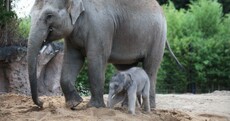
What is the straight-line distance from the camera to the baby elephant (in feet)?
23.5

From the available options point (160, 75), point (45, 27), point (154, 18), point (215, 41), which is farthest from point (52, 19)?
point (215, 41)

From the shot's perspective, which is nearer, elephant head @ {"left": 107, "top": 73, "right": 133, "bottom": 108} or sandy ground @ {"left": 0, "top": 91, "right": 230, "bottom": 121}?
sandy ground @ {"left": 0, "top": 91, "right": 230, "bottom": 121}

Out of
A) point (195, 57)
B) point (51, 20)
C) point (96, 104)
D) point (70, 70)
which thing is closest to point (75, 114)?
point (96, 104)

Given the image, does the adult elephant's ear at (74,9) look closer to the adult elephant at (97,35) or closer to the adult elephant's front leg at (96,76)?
the adult elephant at (97,35)

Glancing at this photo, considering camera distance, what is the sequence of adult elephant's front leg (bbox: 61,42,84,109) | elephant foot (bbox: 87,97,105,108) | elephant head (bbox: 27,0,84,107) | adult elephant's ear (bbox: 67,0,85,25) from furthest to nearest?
adult elephant's front leg (bbox: 61,42,84,109), elephant foot (bbox: 87,97,105,108), adult elephant's ear (bbox: 67,0,85,25), elephant head (bbox: 27,0,84,107)

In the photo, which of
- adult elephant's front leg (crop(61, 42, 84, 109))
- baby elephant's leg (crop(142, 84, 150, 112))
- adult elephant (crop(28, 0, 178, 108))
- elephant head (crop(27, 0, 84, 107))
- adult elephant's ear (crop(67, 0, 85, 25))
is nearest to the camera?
elephant head (crop(27, 0, 84, 107))

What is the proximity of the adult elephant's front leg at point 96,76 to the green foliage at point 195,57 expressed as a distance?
1427 cm

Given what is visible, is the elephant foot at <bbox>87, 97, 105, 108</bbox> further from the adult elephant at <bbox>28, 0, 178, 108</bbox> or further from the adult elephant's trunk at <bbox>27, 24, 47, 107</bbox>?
the adult elephant's trunk at <bbox>27, 24, 47, 107</bbox>

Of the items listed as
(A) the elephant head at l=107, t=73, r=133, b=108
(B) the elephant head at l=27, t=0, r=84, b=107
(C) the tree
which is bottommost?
(A) the elephant head at l=107, t=73, r=133, b=108

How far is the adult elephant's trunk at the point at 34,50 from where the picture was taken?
254 inches

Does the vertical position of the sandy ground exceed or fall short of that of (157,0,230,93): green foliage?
it falls short

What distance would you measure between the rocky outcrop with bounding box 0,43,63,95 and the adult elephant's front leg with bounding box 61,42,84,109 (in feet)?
11.6

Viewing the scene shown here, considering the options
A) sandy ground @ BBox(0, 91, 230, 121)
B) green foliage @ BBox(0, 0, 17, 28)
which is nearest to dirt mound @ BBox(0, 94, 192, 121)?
sandy ground @ BBox(0, 91, 230, 121)

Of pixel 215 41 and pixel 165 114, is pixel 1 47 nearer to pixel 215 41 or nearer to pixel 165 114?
pixel 165 114
